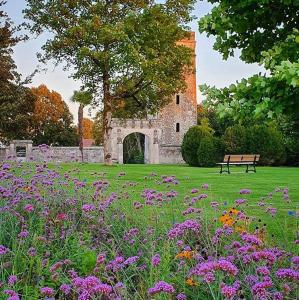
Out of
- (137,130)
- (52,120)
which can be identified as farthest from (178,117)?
(52,120)

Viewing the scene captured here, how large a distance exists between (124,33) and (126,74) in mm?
4125

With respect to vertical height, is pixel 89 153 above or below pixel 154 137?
below

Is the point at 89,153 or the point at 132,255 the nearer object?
the point at 132,255

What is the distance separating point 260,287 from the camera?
103 inches

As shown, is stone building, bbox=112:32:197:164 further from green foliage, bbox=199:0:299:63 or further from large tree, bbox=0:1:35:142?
green foliage, bbox=199:0:299:63

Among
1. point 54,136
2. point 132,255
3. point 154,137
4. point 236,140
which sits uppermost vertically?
point 54,136

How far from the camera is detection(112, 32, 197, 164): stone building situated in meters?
51.4

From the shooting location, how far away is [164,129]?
5628 centimetres

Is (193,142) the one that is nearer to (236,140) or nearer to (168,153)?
(236,140)

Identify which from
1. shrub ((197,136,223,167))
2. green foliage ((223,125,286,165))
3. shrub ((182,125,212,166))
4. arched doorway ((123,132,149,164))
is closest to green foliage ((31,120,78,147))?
arched doorway ((123,132,149,164))

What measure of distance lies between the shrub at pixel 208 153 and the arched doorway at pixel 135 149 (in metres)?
18.5

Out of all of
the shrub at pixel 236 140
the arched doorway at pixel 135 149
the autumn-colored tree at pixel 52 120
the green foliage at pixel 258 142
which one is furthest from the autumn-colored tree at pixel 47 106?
the green foliage at pixel 258 142

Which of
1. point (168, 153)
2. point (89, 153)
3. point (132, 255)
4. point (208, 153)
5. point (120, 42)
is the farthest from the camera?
point (168, 153)

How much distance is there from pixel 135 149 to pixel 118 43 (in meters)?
29.9
